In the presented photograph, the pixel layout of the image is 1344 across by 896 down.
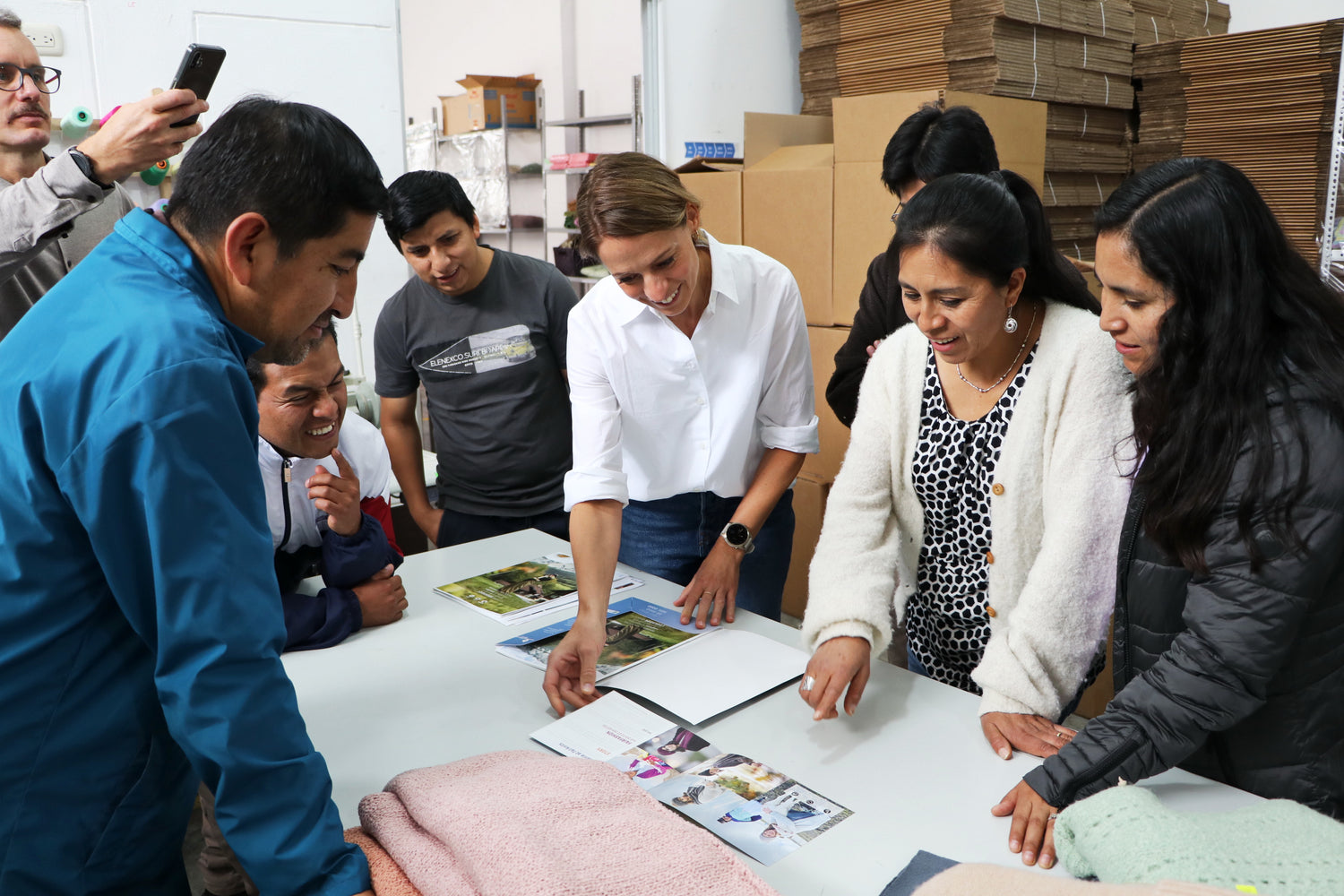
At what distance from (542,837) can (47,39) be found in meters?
2.98

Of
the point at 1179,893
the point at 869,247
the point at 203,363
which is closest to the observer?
the point at 1179,893

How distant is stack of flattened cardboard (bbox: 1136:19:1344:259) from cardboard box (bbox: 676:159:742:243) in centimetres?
170

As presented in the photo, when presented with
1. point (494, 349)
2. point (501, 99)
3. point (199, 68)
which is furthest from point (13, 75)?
point (501, 99)

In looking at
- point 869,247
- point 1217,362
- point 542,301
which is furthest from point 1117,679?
point 869,247

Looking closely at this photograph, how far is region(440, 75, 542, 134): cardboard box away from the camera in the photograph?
5.66 meters

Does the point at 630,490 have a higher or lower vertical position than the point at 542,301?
lower

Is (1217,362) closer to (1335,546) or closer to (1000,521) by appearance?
(1335,546)

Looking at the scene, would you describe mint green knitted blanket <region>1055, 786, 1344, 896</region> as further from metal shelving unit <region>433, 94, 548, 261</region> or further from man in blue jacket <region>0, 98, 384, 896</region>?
metal shelving unit <region>433, 94, 548, 261</region>

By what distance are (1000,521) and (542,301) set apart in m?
1.41

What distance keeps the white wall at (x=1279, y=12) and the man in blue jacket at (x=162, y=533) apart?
4.17 meters

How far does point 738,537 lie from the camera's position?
5.61 ft

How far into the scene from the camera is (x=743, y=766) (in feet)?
3.90

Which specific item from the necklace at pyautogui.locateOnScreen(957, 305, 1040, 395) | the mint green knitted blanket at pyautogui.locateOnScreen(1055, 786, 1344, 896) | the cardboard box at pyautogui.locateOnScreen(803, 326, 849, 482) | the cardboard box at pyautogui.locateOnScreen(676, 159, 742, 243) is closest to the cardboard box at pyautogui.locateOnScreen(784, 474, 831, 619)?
the cardboard box at pyautogui.locateOnScreen(803, 326, 849, 482)

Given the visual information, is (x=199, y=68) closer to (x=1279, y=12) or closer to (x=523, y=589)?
(x=523, y=589)
